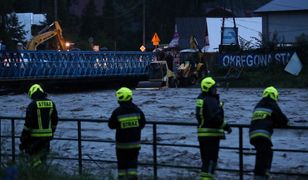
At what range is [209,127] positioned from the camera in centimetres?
1023

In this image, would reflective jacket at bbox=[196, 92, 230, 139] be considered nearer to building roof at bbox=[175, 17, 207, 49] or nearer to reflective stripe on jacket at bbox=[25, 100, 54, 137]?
reflective stripe on jacket at bbox=[25, 100, 54, 137]

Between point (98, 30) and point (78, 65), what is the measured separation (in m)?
47.7

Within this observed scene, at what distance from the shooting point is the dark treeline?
310 ft

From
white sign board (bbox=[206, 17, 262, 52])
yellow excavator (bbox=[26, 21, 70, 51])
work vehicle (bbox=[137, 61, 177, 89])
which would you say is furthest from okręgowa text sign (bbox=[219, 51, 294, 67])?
white sign board (bbox=[206, 17, 262, 52])

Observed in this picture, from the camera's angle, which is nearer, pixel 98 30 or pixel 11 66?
pixel 11 66

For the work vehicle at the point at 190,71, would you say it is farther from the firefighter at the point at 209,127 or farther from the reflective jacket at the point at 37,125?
the firefighter at the point at 209,127

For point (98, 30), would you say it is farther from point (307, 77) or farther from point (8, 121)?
point (8, 121)

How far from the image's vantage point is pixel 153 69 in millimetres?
49406

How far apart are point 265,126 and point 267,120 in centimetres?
A: 9

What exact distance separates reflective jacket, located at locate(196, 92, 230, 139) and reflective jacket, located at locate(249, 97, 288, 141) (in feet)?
1.65

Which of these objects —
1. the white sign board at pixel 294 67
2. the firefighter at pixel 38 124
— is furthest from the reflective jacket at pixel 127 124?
the white sign board at pixel 294 67

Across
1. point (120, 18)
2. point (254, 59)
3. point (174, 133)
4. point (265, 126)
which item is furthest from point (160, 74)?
point (120, 18)

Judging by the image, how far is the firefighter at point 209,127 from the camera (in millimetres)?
10188

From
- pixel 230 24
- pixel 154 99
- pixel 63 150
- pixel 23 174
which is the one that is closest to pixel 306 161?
pixel 63 150
